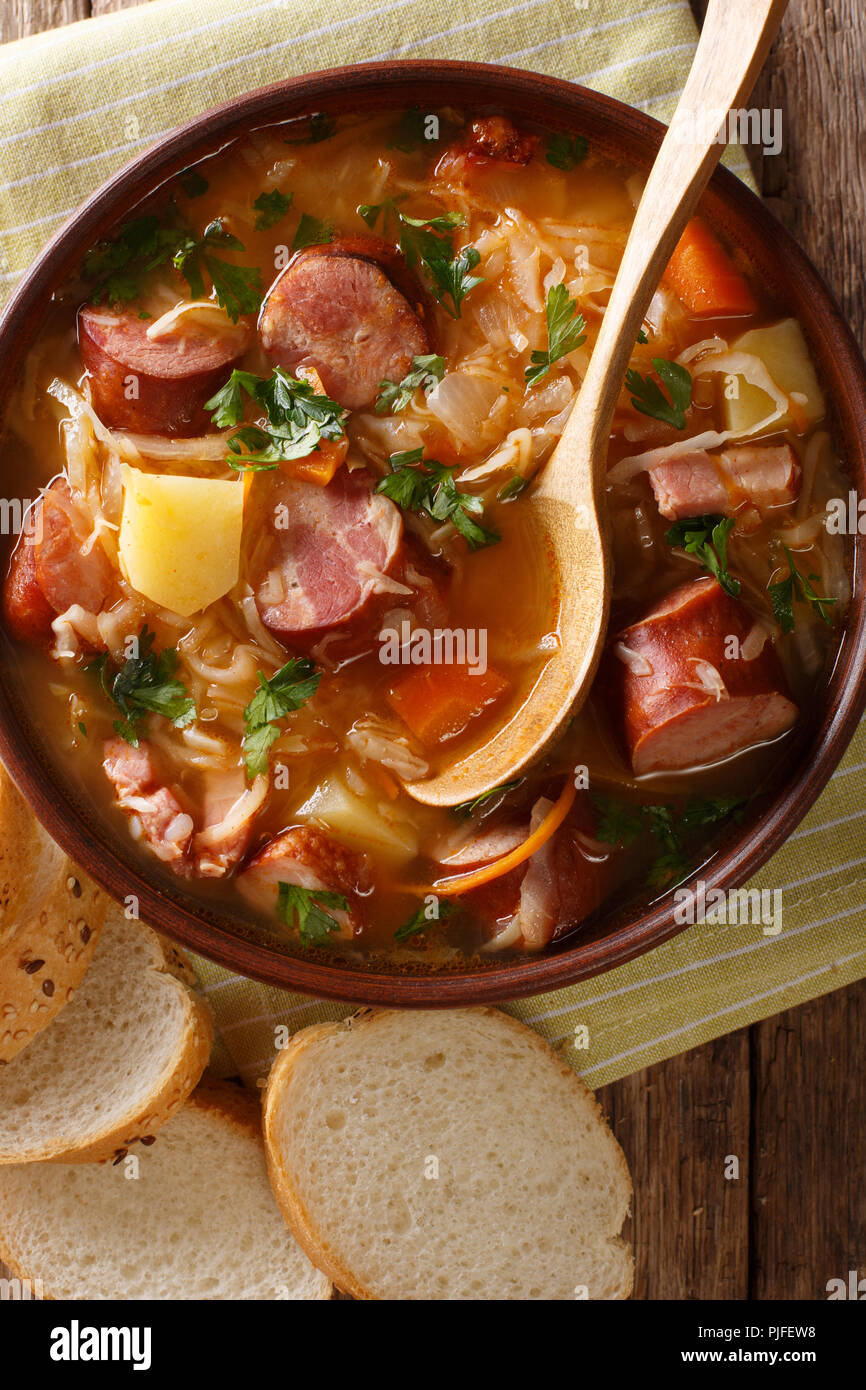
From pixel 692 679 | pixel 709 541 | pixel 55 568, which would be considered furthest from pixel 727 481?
pixel 55 568

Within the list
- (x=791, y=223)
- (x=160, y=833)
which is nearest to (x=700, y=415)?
(x=791, y=223)

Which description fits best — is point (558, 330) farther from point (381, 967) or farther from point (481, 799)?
point (381, 967)

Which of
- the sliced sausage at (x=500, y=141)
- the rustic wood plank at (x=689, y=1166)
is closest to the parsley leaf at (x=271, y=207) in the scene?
the sliced sausage at (x=500, y=141)

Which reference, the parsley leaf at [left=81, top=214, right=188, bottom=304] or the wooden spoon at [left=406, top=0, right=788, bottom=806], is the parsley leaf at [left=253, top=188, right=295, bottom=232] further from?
the wooden spoon at [left=406, top=0, right=788, bottom=806]

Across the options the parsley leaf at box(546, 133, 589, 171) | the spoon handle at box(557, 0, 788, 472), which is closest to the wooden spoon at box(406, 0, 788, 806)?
the spoon handle at box(557, 0, 788, 472)

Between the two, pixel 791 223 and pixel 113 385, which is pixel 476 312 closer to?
pixel 113 385
